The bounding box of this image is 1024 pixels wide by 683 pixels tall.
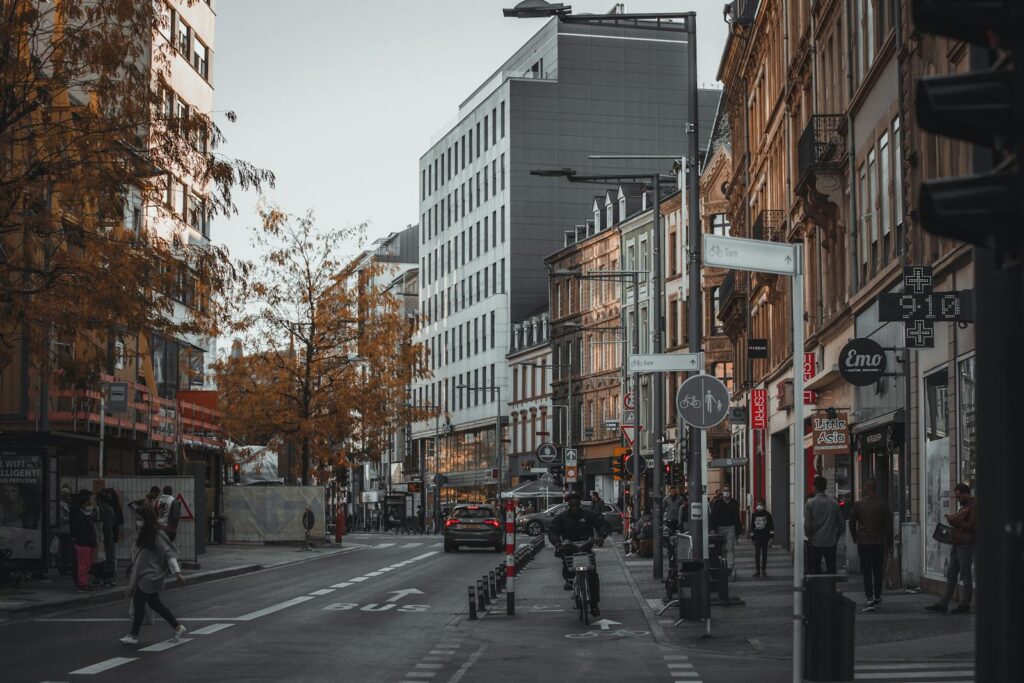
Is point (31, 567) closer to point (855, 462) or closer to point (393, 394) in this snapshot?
point (855, 462)

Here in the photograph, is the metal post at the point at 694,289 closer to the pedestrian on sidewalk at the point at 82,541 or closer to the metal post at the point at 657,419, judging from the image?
the metal post at the point at 657,419

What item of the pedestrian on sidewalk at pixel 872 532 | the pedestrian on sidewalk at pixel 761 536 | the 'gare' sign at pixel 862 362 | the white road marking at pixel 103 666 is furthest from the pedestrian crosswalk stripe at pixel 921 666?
the pedestrian on sidewalk at pixel 761 536

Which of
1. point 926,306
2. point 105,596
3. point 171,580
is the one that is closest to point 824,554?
point 926,306

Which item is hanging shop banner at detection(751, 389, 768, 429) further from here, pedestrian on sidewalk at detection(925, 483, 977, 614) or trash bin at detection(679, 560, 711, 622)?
trash bin at detection(679, 560, 711, 622)

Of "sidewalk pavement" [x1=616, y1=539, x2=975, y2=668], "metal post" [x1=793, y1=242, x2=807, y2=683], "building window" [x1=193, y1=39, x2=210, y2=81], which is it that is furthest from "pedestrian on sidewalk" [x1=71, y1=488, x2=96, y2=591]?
"building window" [x1=193, y1=39, x2=210, y2=81]

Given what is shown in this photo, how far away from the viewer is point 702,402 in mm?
19078

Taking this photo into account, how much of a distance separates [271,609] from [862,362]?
32.2 ft

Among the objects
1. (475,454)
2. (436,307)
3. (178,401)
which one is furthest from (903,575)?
(436,307)

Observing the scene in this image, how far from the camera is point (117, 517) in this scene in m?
30.6

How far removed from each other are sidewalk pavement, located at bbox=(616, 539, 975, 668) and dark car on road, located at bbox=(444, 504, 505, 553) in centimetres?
2191

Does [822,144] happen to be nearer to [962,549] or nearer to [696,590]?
[962,549]

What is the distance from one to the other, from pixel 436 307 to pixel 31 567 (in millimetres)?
92839

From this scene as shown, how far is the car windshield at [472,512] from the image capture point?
4975 centimetres

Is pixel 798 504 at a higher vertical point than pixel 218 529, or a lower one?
higher
